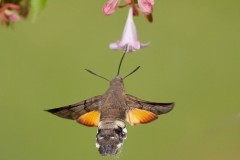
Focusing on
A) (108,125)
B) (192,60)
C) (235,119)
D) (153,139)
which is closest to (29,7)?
(108,125)

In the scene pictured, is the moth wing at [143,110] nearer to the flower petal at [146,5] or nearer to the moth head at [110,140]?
the moth head at [110,140]

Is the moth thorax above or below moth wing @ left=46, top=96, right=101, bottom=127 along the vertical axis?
below

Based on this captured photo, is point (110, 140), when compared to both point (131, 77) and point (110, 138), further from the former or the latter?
point (131, 77)

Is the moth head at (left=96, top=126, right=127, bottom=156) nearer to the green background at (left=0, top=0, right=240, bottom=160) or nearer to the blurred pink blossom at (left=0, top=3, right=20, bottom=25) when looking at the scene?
the blurred pink blossom at (left=0, top=3, right=20, bottom=25)

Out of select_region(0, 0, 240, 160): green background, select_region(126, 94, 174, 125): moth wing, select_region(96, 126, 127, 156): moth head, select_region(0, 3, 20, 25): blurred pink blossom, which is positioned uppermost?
select_region(0, 0, 240, 160): green background

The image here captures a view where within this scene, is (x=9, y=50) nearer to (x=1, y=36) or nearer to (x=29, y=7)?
(x=1, y=36)

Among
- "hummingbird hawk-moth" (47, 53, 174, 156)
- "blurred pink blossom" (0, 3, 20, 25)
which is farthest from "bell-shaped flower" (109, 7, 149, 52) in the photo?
"blurred pink blossom" (0, 3, 20, 25)

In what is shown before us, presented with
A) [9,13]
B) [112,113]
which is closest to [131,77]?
[112,113]
